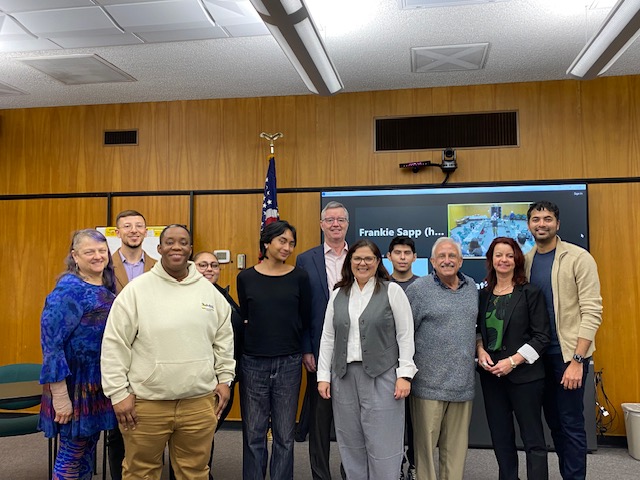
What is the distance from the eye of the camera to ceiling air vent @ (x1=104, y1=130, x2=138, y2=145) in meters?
5.13

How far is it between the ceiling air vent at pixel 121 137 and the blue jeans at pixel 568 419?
13.8ft

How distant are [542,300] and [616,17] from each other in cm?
145

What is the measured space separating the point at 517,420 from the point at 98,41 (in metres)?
3.69

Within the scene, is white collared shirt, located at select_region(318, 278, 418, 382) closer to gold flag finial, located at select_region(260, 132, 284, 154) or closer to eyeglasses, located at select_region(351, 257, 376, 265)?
eyeglasses, located at select_region(351, 257, 376, 265)

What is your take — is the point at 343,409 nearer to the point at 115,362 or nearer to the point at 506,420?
the point at 506,420

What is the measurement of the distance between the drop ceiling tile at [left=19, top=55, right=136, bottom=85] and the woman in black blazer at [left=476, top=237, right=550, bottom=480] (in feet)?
11.1

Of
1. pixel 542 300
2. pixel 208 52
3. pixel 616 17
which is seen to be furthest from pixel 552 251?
pixel 208 52

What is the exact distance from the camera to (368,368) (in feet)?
8.29

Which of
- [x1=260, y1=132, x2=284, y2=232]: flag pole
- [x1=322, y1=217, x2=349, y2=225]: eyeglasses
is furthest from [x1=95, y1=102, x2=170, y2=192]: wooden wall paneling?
[x1=322, y1=217, x2=349, y2=225]: eyeglasses

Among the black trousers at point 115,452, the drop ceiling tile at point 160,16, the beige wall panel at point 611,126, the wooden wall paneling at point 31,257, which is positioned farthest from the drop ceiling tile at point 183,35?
the beige wall panel at point 611,126

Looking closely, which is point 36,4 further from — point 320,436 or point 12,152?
point 320,436

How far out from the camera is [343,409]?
261 centimetres

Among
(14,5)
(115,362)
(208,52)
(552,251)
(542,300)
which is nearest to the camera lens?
(115,362)

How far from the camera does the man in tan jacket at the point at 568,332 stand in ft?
8.96
